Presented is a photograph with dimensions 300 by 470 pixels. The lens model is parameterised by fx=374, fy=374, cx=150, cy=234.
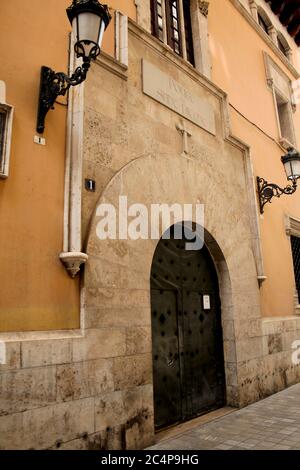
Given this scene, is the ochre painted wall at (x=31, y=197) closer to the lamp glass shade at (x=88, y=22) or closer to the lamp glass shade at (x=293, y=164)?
the lamp glass shade at (x=88, y=22)

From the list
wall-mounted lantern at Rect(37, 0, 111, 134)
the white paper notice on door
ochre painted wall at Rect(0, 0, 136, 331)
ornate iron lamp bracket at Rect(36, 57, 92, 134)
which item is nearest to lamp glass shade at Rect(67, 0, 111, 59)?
wall-mounted lantern at Rect(37, 0, 111, 134)

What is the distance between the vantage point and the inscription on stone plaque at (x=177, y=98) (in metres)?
4.72

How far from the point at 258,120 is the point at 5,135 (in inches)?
222

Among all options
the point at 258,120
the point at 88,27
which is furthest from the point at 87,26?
the point at 258,120

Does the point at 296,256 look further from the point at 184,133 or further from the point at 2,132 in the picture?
the point at 2,132

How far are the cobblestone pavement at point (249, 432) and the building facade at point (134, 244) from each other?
11.7 inches

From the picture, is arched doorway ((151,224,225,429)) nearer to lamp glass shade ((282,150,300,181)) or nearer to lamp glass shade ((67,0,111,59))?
lamp glass shade ((282,150,300,181))

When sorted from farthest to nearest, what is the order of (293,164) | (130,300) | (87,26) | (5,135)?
(293,164), (130,300), (5,135), (87,26)

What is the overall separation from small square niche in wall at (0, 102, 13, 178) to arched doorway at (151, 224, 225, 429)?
2.07 meters

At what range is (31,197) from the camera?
10.3 ft

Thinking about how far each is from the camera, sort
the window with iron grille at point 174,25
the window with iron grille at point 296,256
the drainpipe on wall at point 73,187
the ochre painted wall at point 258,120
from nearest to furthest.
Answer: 1. the drainpipe on wall at point 73,187
2. the window with iron grille at point 174,25
3. the ochre painted wall at point 258,120
4. the window with iron grille at point 296,256

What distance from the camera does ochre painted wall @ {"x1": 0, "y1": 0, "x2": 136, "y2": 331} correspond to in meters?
2.89

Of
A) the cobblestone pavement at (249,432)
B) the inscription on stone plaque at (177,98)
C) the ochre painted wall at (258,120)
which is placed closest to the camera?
the cobblestone pavement at (249,432)

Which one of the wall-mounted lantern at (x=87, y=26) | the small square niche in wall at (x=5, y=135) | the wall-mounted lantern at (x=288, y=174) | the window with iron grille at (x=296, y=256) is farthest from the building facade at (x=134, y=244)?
the wall-mounted lantern at (x=87, y=26)
